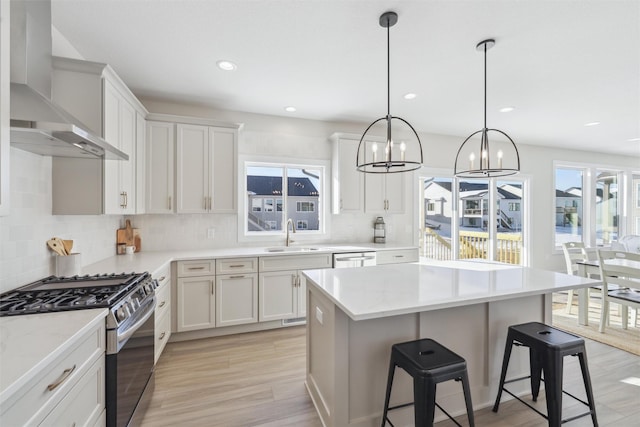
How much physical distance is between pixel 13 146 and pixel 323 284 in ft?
6.72

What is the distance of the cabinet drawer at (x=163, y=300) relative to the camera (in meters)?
2.46

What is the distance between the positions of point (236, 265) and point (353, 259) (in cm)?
142

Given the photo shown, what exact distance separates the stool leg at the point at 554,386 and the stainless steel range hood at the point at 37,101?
2.85 m

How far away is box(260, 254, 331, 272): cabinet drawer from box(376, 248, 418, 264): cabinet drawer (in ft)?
2.41

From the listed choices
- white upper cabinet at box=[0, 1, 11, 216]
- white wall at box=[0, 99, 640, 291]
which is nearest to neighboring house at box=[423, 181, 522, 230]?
white wall at box=[0, 99, 640, 291]

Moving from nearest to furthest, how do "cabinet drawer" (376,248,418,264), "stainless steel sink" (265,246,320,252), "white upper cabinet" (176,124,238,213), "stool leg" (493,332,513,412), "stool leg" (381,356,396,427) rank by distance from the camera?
"stool leg" (381,356,396,427), "stool leg" (493,332,513,412), "white upper cabinet" (176,124,238,213), "stainless steel sink" (265,246,320,252), "cabinet drawer" (376,248,418,264)

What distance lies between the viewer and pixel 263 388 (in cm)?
223

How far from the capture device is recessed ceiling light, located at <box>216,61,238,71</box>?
2518 millimetres

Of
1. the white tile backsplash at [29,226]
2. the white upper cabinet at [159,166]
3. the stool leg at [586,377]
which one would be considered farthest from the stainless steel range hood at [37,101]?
the stool leg at [586,377]

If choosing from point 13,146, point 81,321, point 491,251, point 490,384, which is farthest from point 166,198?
point 491,251

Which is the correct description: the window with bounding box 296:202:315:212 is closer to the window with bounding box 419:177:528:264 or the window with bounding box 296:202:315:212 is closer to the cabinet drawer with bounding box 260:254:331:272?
the cabinet drawer with bounding box 260:254:331:272

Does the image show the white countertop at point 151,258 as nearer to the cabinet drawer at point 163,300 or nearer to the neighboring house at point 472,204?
the cabinet drawer at point 163,300

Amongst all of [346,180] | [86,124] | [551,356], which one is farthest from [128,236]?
[551,356]

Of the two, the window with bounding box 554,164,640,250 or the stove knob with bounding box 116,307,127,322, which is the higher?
the window with bounding box 554,164,640,250
